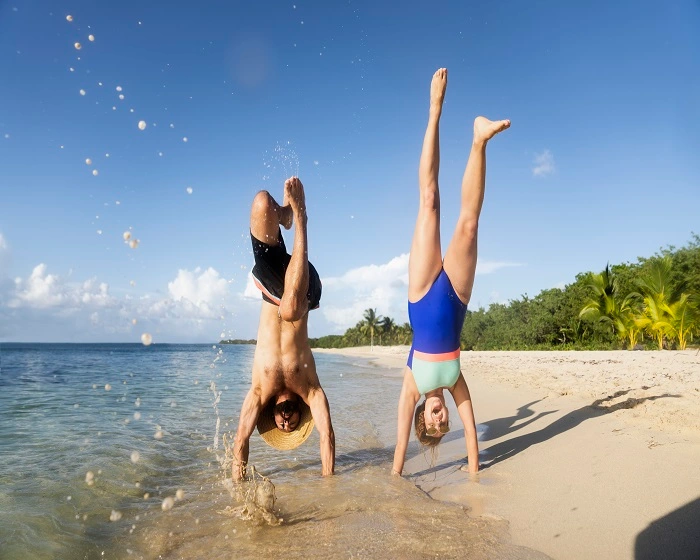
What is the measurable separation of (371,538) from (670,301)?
2830 cm

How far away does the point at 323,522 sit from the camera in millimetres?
3076

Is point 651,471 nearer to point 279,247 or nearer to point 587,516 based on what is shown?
point 587,516

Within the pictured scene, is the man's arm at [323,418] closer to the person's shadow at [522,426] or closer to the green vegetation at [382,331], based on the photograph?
the person's shadow at [522,426]

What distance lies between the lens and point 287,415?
398 centimetres

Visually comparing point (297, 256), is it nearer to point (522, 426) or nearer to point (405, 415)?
point (405, 415)

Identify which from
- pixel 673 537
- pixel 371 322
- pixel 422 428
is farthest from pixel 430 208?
pixel 371 322

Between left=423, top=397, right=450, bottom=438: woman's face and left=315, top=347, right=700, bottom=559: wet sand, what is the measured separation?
49 centimetres

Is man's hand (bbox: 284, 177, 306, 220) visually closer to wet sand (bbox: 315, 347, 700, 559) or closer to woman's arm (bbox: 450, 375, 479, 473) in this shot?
woman's arm (bbox: 450, 375, 479, 473)

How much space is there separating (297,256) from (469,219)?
5.21 feet

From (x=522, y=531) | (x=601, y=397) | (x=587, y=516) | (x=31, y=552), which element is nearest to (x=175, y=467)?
(x=31, y=552)

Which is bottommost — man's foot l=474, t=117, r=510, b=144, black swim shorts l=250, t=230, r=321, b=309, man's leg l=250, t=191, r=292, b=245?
black swim shorts l=250, t=230, r=321, b=309

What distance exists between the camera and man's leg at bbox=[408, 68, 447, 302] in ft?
13.2

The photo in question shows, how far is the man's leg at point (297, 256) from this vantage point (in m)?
3.31

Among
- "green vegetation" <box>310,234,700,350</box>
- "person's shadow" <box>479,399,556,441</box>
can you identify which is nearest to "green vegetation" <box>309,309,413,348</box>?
"green vegetation" <box>310,234,700,350</box>
